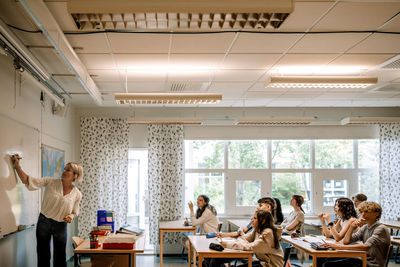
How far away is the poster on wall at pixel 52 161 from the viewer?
237 inches

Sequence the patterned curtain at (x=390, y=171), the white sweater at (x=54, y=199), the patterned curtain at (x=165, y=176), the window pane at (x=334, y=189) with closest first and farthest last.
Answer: the white sweater at (x=54, y=199) < the patterned curtain at (x=165, y=176) < the patterned curtain at (x=390, y=171) < the window pane at (x=334, y=189)

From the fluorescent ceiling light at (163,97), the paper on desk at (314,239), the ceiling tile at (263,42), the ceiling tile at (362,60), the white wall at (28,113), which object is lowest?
the paper on desk at (314,239)

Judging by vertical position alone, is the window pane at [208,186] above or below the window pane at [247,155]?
below

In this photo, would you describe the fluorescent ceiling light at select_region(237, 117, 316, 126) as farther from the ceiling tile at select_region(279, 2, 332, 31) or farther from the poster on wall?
the ceiling tile at select_region(279, 2, 332, 31)

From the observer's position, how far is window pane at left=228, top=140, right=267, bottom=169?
9.02 meters

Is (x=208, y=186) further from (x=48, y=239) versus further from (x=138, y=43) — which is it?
(x=138, y=43)

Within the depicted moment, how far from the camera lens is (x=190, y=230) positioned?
7145mm

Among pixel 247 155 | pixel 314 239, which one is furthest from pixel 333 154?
pixel 314 239

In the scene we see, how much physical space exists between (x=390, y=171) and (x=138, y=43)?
652 cm

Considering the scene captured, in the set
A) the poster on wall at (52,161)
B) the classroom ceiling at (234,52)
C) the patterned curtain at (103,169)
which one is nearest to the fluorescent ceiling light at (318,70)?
the classroom ceiling at (234,52)

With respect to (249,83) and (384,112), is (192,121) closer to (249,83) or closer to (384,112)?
(249,83)

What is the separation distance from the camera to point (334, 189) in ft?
29.8

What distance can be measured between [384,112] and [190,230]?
477 cm

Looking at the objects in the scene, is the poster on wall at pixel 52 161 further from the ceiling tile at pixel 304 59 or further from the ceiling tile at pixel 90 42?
the ceiling tile at pixel 304 59
